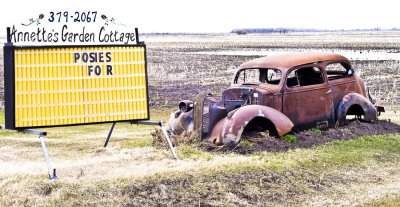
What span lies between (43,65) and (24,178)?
2.12 metres

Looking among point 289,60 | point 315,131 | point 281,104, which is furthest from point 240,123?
point 289,60

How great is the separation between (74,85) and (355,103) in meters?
6.38

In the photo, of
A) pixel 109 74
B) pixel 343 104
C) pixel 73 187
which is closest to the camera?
pixel 73 187

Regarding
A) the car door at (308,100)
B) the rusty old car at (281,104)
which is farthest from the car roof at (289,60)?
the car door at (308,100)

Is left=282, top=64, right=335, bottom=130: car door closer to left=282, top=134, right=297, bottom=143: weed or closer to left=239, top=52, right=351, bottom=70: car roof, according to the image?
left=239, top=52, right=351, bottom=70: car roof

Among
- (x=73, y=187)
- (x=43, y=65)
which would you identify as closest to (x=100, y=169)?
(x=73, y=187)

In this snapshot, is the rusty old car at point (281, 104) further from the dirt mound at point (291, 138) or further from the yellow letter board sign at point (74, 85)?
the yellow letter board sign at point (74, 85)

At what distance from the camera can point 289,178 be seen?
1147 centimetres

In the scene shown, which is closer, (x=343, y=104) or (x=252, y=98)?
(x=252, y=98)

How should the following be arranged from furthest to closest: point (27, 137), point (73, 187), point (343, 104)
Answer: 1. point (27, 137)
2. point (343, 104)
3. point (73, 187)

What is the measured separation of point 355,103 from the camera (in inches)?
585

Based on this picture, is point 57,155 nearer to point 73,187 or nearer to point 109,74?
point 109,74

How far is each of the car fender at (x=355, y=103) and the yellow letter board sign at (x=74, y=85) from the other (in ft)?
14.9

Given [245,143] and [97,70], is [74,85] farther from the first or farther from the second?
[245,143]
